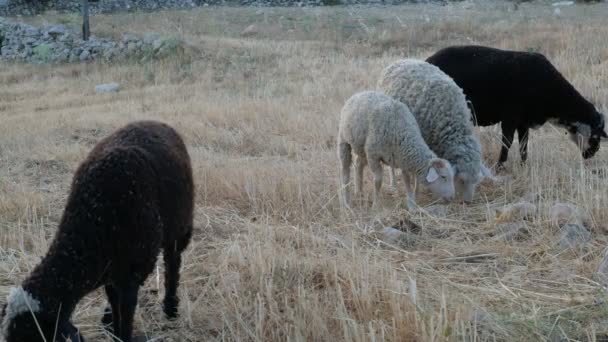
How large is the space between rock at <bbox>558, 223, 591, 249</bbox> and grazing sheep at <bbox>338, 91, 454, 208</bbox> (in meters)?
1.60

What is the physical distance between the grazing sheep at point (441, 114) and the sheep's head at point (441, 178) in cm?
30

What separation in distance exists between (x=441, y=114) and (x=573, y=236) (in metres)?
2.63

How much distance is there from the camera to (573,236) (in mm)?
5098

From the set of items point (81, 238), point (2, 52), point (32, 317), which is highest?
point (81, 238)

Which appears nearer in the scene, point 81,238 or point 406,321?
Result: point 81,238

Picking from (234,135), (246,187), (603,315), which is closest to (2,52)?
(234,135)

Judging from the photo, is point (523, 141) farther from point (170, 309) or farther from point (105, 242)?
point (105, 242)

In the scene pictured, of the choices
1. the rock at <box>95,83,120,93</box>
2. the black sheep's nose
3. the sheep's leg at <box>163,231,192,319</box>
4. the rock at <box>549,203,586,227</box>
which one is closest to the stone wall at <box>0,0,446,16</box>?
the rock at <box>95,83,120,93</box>

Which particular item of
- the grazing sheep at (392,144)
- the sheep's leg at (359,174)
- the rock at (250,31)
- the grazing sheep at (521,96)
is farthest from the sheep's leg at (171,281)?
the rock at (250,31)

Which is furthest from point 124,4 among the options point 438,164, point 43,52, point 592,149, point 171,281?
point 171,281

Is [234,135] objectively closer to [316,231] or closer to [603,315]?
[316,231]

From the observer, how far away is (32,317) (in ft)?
9.69

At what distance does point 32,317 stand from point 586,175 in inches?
232

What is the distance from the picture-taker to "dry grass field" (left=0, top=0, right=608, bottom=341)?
3.72 m
